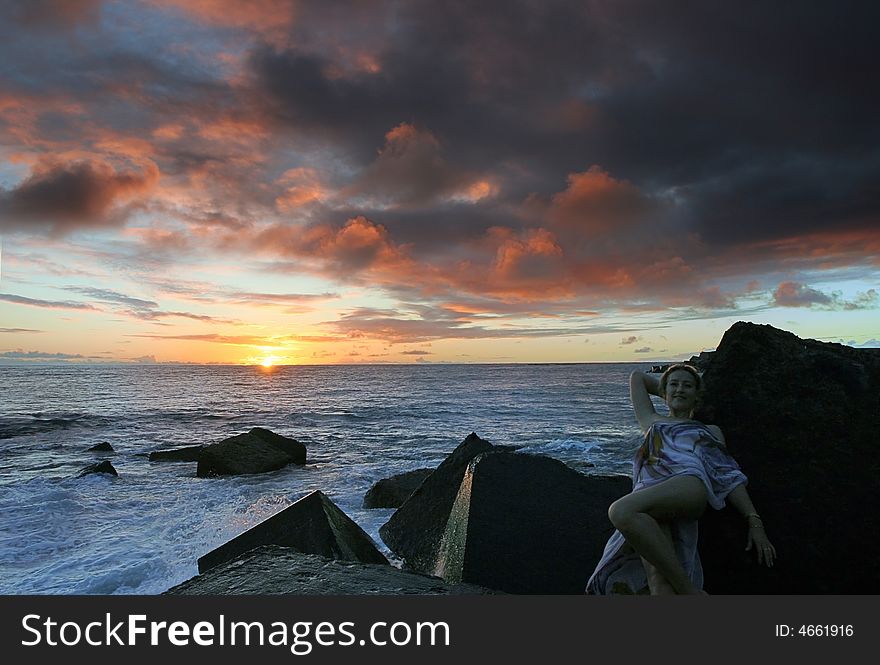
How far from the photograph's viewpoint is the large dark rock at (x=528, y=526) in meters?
5.28

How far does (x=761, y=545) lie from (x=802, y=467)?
839 mm

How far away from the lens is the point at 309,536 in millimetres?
6422

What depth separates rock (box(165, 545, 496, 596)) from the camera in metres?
3.90

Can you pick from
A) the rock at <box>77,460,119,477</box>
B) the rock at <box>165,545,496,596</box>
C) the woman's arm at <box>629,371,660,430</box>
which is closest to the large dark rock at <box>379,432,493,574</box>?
the rock at <box>165,545,496,596</box>

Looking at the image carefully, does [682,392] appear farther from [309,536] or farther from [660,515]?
[309,536]

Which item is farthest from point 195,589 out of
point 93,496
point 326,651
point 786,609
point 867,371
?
point 93,496

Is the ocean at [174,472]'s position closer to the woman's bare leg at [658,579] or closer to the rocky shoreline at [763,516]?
the rocky shoreline at [763,516]

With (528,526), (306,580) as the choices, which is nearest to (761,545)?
(528,526)

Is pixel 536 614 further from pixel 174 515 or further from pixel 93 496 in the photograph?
pixel 93 496

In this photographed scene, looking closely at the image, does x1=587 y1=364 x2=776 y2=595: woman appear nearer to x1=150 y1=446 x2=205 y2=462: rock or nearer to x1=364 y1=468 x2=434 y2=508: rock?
x1=364 y1=468 x2=434 y2=508: rock

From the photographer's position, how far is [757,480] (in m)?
3.94

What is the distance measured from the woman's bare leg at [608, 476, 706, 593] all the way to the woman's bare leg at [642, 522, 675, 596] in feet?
0.08

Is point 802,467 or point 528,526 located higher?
point 802,467

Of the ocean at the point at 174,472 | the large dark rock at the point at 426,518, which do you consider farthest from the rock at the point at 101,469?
the large dark rock at the point at 426,518
